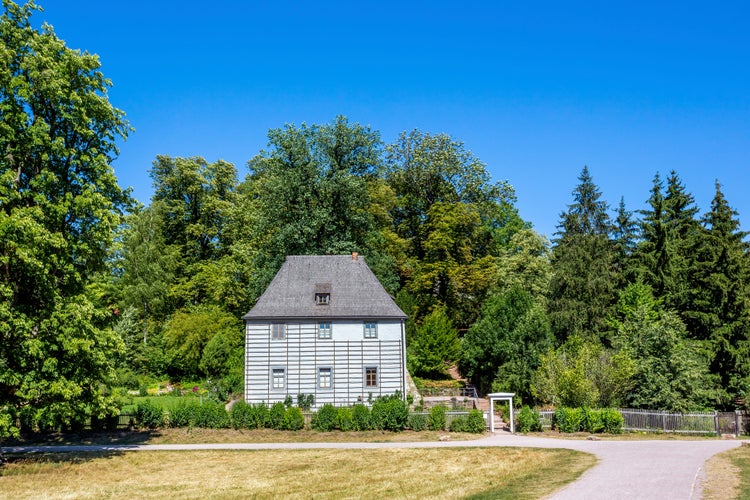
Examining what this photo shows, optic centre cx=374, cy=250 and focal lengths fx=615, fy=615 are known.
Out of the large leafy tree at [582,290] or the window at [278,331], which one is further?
the large leafy tree at [582,290]

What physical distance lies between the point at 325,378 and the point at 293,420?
20.0 ft

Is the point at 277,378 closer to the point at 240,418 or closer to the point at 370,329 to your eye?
the point at 240,418

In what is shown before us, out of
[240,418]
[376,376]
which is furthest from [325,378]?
[240,418]

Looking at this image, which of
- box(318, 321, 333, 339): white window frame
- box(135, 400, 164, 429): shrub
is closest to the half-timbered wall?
box(318, 321, 333, 339): white window frame

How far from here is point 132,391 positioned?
46875 mm

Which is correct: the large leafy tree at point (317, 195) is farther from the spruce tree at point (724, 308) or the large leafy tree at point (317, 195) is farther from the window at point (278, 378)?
the spruce tree at point (724, 308)

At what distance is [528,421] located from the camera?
29781 mm

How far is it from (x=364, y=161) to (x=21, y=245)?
31487 millimetres

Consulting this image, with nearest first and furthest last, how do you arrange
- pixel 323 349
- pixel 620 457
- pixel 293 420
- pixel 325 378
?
pixel 620 457
pixel 293 420
pixel 325 378
pixel 323 349

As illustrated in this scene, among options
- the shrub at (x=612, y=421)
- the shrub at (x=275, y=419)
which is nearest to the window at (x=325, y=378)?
the shrub at (x=275, y=419)

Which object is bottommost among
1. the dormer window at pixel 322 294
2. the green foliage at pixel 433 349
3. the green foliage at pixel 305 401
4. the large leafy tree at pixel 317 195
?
the green foliage at pixel 305 401

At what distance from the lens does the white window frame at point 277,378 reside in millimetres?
35906

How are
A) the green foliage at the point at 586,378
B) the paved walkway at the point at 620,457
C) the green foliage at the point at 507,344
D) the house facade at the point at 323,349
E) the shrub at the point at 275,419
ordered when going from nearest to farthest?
1. the paved walkway at the point at 620,457
2. the shrub at the point at 275,419
3. the green foliage at the point at 586,378
4. the house facade at the point at 323,349
5. the green foliage at the point at 507,344

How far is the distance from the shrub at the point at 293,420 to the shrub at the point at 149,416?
6142 mm
